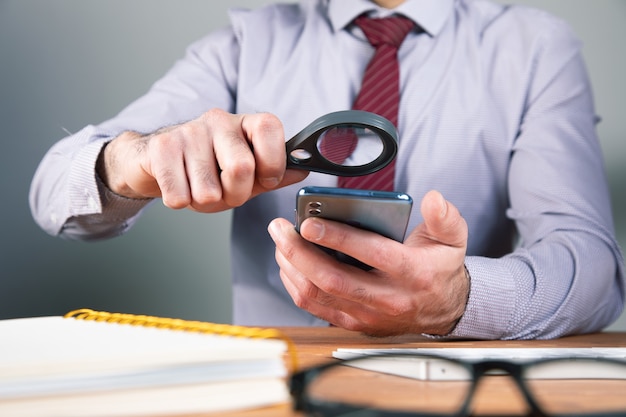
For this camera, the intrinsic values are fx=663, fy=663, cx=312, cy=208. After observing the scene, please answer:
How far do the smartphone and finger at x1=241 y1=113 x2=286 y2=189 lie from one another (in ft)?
0.32

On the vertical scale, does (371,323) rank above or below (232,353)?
below

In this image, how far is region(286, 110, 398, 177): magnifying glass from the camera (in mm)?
718

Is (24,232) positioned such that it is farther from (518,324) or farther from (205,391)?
(205,391)

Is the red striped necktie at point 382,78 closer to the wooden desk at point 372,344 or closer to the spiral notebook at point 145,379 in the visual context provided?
the wooden desk at point 372,344

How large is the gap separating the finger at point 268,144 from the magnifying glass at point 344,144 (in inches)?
0.7

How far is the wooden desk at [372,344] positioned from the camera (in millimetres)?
478

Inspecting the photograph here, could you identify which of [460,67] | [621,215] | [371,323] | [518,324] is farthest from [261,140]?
[621,215]

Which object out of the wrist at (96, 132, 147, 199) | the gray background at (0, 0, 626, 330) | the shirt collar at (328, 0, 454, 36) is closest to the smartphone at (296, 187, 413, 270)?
the wrist at (96, 132, 147, 199)

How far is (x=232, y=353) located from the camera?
44 cm

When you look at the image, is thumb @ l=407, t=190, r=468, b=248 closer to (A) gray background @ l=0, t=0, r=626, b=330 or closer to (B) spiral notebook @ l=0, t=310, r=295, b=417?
(B) spiral notebook @ l=0, t=310, r=295, b=417

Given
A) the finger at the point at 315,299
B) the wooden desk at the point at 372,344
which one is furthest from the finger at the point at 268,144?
the wooden desk at the point at 372,344

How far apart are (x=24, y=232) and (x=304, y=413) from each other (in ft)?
4.78

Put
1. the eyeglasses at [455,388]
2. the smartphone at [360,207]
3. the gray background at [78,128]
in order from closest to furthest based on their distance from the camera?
the eyeglasses at [455,388] → the smartphone at [360,207] → the gray background at [78,128]

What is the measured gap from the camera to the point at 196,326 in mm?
542
